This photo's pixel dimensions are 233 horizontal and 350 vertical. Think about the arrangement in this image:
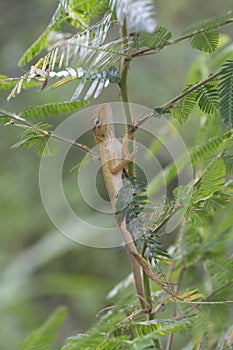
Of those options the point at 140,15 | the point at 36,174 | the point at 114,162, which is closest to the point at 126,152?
the point at 114,162

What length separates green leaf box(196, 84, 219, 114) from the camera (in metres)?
0.74

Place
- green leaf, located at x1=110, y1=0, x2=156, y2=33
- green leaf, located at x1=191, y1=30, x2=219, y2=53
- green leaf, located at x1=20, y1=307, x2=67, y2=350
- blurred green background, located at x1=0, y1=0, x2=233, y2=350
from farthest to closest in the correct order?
blurred green background, located at x1=0, y1=0, x2=233, y2=350
green leaf, located at x1=20, y1=307, x2=67, y2=350
green leaf, located at x1=191, y1=30, x2=219, y2=53
green leaf, located at x1=110, y1=0, x2=156, y2=33

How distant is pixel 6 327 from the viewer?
2766 mm

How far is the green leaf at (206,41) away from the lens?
681mm

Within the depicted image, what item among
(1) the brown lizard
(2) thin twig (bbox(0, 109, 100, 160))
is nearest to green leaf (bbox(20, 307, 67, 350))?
(1) the brown lizard

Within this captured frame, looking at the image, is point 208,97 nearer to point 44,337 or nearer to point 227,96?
point 227,96

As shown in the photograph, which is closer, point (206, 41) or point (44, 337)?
point (206, 41)

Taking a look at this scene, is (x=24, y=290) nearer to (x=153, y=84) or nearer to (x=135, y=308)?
(x=153, y=84)

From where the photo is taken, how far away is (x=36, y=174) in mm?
4176

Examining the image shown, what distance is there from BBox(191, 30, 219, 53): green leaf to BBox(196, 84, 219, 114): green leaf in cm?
6

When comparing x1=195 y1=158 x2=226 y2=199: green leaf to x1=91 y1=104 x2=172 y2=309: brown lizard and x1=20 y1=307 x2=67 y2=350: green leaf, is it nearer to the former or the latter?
x1=91 y1=104 x2=172 y2=309: brown lizard

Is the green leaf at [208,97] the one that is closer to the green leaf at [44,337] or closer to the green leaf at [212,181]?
the green leaf at [212,181]

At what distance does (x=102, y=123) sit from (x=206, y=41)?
0.18 metres

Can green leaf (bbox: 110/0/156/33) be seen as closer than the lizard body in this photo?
Yes
